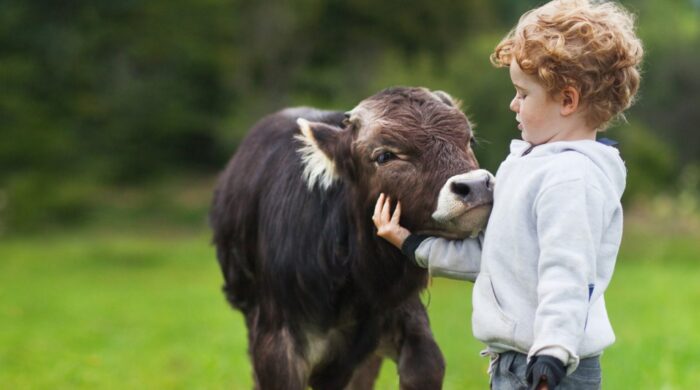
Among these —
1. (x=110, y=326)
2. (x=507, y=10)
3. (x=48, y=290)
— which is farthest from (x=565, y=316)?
(x=507, y=10)

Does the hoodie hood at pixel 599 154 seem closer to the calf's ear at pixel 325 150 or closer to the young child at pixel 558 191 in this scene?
the young child at pixel 558 191

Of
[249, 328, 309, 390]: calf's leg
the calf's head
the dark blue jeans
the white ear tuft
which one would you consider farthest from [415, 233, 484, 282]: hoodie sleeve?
[249, 328, 309, 390]: calf's leg

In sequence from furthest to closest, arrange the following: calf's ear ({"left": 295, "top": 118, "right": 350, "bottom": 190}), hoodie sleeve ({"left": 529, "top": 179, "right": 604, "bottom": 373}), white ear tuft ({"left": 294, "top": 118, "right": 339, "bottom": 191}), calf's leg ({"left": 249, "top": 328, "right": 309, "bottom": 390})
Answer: calf's leg ({"left": 249, "top": 328, "right": 309, "bottom": 390}), white ear tuft ({"left": 294, "top": 118, "right": 339, "bottom": 191}), calf's ear ({"left": 295, "top": 118, "right": 350, "bottom": 190}), hoodie sleeve ({"left": 529, "top": 179, "right": 604, "bottom": 373})

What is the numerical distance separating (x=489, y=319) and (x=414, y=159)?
1.02 metres

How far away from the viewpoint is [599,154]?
12.9 ft

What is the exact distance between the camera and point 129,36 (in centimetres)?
3059

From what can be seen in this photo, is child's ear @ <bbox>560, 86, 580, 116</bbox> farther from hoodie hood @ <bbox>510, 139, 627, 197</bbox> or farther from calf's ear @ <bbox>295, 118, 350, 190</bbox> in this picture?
calf's ear @ <bbox>295, 118, 350, 190</bbox>

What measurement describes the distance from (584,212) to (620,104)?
0.50 metres

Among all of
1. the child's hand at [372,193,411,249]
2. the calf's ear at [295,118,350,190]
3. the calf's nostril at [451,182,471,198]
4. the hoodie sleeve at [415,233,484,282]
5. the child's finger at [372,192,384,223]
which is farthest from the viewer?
the calf's ear at [295,118,350,190]

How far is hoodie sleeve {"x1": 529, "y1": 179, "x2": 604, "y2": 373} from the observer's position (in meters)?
3.60

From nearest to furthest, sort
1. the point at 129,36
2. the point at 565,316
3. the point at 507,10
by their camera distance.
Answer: the point at 565,316 < the point at 129,36 < the point at 507,10

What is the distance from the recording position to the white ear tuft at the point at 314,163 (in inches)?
215

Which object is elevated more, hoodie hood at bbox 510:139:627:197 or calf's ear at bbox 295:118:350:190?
calf's ear at bbox 295:118:350:190

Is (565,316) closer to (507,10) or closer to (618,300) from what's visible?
(618,300)
